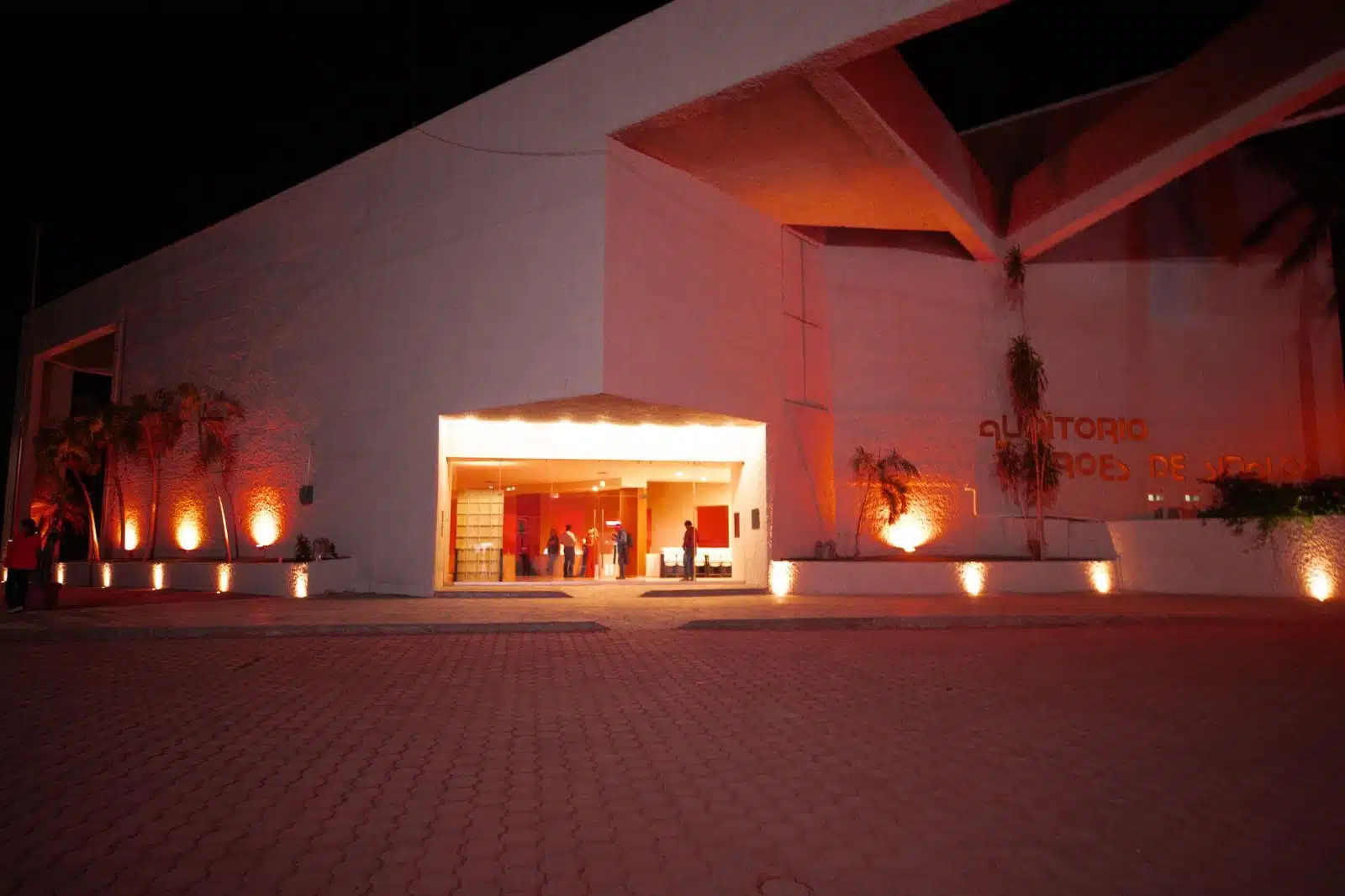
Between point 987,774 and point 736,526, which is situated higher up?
point 736,526

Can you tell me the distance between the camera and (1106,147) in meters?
19.8

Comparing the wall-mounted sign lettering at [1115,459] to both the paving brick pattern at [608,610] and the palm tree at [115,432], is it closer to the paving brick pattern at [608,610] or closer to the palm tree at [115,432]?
the paving brick pattern at [608,610]

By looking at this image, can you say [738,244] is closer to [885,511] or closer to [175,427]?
[885,511]

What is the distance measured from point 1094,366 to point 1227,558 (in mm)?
6047

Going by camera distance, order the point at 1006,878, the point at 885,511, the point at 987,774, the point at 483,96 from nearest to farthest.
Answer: the point at 1006,878 < the point at 987,774 < the point at 483,96 < the point at 885,511

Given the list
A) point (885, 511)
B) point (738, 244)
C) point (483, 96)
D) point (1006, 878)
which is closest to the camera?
point (1006, 878)

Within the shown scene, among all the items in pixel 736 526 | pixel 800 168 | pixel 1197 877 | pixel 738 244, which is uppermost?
pixel 800 168

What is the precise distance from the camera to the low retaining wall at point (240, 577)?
18156mm

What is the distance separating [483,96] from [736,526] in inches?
428

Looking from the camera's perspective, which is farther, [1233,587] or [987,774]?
[1233,587]

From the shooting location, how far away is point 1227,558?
18109mm

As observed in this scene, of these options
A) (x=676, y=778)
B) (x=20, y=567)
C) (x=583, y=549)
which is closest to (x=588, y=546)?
(x=583, y=549)

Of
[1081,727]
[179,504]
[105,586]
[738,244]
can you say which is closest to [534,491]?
[738,244]

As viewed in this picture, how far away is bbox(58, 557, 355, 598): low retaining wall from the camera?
1816cm
